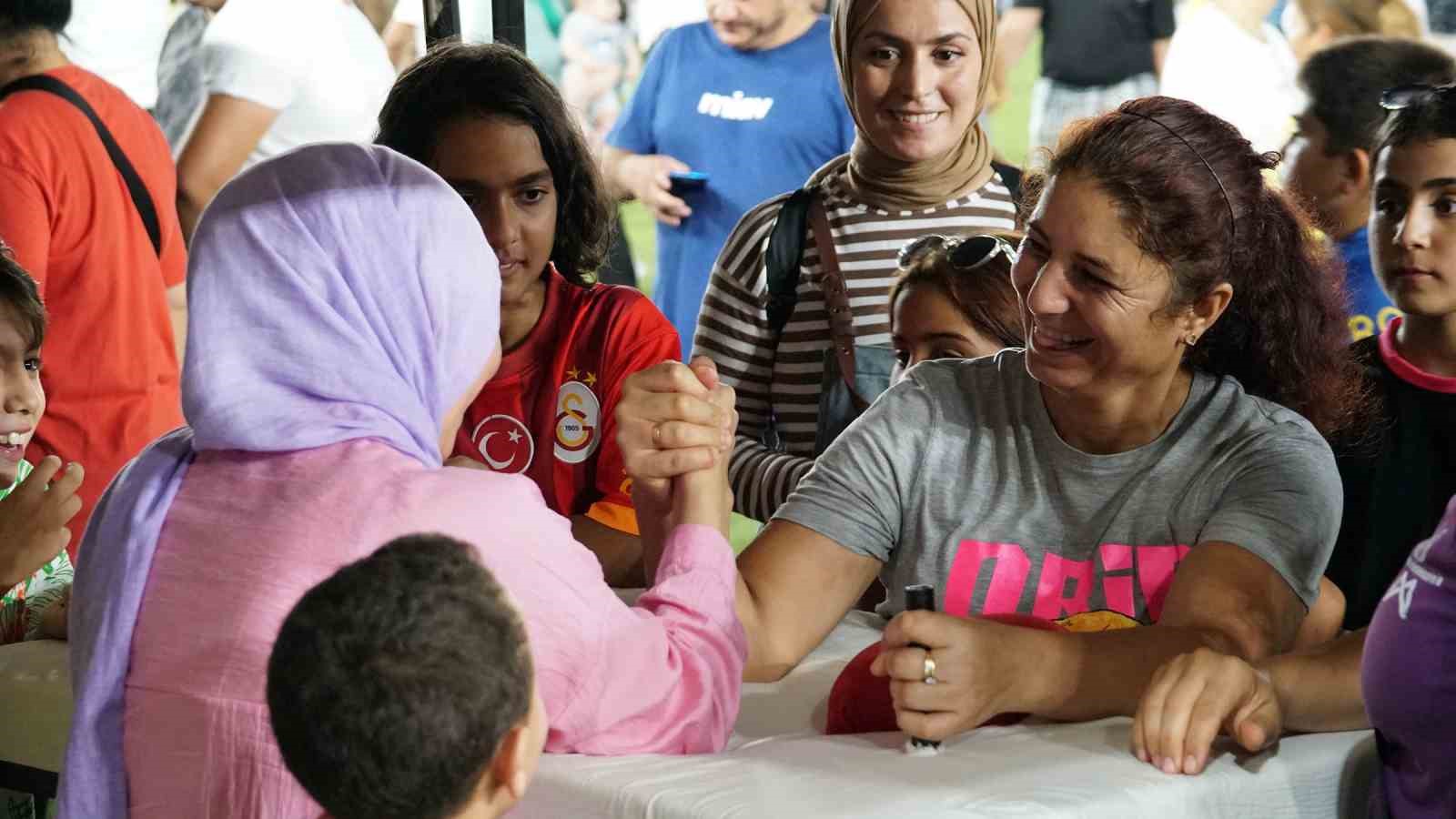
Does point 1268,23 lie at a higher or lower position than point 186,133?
higher

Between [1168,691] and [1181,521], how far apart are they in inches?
16.5

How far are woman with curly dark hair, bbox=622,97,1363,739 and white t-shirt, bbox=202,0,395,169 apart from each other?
273 cm

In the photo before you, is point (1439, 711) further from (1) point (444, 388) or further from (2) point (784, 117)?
(2) point (784, 117)

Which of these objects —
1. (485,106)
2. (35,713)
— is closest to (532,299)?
(485,106)

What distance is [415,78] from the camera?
105 inches

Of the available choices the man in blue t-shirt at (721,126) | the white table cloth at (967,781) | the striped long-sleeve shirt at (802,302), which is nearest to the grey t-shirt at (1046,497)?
the white table cloth at (967,781)

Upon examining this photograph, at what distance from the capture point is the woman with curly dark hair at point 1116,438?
1.80m

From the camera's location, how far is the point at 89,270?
13.1 feet

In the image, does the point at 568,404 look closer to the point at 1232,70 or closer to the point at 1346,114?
the point at 1346,114

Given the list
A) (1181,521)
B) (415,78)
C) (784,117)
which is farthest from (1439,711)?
(784,117)

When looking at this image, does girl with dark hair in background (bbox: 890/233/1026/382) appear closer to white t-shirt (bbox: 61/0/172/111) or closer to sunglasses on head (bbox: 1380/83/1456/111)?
sunglasses on head (bbox: 1380/83/1456/111)

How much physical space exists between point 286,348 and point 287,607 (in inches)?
9.7

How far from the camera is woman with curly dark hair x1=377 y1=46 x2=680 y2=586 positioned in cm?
251

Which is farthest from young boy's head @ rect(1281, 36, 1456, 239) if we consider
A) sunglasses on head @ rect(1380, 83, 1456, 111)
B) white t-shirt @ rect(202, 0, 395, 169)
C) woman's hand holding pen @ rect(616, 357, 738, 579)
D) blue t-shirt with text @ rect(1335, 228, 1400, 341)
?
white t-shirt @ rect(202, 0, 395, 169)
